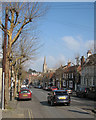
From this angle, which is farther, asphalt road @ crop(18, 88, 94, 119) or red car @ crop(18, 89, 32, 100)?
red car @ crop(18, 89, 32, 100)

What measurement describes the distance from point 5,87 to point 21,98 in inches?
396

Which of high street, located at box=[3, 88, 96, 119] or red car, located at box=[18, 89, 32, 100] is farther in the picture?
red car, located at box=[18, 89, 32, 100]

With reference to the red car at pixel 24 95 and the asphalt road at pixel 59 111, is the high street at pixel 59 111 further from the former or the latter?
the red car at pixel 24 95

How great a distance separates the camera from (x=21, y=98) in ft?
80.5

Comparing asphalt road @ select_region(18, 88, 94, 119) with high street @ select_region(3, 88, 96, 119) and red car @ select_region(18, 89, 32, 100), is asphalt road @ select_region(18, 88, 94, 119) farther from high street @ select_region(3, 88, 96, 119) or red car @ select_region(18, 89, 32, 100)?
red car @ select_region(18, 89, 32, 100)

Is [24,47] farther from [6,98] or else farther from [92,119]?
[92,119]

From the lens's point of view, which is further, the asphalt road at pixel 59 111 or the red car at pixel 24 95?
the red car at pixel 24 95

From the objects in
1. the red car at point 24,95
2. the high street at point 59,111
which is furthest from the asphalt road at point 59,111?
the red car at point 24,95

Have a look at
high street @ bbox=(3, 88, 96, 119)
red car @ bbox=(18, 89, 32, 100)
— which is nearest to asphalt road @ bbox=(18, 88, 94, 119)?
high street @ bbox=(3, 88, 96, 119)

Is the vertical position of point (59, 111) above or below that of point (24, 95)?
above

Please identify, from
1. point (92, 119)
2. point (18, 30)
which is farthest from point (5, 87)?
point (92, 119)

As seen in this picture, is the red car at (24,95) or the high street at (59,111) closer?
the high street at (59,111)

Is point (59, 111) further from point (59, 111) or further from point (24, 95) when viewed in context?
point (24, 95)

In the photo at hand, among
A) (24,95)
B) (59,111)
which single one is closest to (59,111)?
(59,111)
